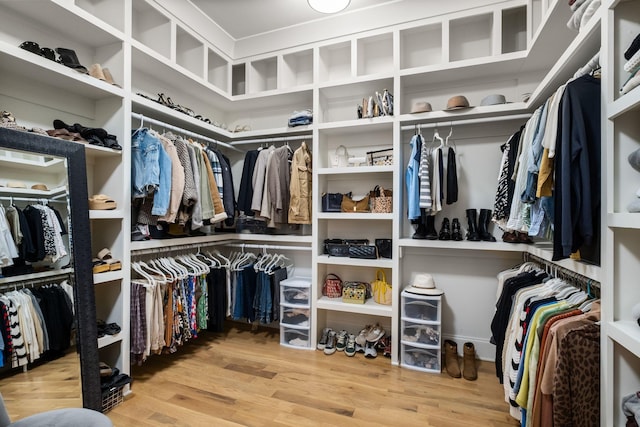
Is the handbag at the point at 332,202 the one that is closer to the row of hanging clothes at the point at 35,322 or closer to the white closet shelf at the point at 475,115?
the white closet shelf at the point at 475,115

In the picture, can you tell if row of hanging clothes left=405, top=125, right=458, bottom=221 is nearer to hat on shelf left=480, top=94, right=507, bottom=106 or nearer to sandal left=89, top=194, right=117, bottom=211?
hat on shelf left=480, top=94, right=507, bottom=106

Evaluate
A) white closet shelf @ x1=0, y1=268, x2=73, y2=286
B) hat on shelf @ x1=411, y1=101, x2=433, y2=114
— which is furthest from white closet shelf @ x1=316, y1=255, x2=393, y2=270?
white closet shelf @ x1=0, y1=268, x2=73, y2=286

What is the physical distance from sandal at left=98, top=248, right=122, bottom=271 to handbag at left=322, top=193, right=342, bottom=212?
1.67 m

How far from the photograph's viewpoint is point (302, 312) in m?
2.79

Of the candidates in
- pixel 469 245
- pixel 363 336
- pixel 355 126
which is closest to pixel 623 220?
pixel 469 245

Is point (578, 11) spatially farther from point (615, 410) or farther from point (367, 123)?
point (615, 410)

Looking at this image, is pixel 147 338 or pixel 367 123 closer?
pixel 147 338

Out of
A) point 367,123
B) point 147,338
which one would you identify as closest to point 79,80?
point 147,338

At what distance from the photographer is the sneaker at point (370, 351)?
258 centimetres

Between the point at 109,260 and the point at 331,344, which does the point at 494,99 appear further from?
the point at 109,260

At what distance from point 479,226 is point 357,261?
1037 millimetres

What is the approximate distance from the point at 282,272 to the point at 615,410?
2382mm

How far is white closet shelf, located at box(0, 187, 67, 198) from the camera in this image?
149cm

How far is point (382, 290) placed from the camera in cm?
267
